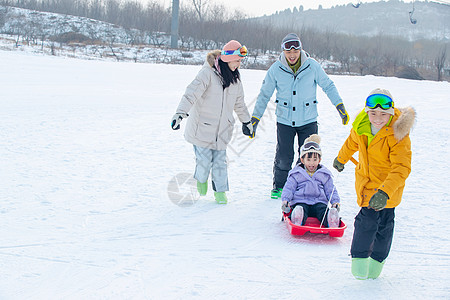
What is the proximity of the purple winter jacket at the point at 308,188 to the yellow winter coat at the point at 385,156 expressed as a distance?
2.85 feet

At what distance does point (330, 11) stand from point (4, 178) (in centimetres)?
10791

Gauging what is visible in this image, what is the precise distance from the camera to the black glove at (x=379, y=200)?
8.25 feet

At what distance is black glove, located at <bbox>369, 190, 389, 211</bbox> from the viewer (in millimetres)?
2516

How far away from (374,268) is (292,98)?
1999 millimetres

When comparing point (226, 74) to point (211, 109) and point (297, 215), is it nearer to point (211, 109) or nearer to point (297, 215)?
point (211, 109)

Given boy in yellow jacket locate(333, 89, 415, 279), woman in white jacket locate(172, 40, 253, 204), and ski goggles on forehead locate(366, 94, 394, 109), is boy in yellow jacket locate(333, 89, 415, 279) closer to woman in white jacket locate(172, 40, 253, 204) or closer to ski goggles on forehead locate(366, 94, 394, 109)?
ski goggles on forehead locate(366, 94, 394, 109)

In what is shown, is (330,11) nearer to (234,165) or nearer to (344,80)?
(344,80)

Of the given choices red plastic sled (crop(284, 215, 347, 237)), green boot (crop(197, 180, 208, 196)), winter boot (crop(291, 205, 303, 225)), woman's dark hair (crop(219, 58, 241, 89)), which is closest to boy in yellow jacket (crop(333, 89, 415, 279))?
red plastic sled (crop(284, 215, 347, 237))

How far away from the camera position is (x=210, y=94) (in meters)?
4.09

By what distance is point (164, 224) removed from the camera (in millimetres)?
3678

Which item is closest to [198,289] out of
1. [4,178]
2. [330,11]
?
[4,178]

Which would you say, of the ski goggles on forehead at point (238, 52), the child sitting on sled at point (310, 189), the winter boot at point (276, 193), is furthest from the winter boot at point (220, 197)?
the ski goggles on forehead at point (238, 52)

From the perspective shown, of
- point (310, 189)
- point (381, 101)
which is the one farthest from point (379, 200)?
point (310, 189)

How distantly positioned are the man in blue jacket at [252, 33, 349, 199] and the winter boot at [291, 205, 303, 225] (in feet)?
3.26
